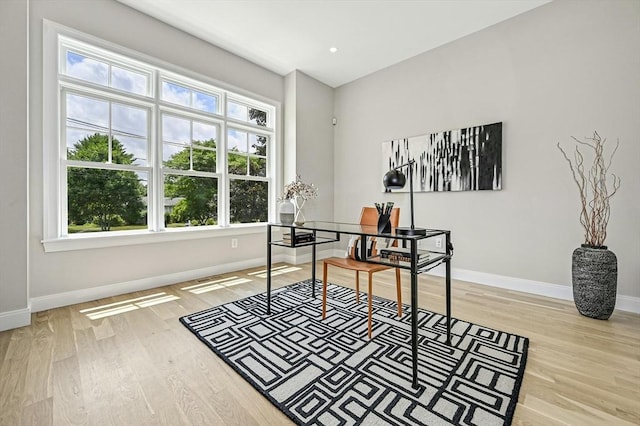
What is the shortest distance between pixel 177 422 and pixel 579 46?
434 centimetres

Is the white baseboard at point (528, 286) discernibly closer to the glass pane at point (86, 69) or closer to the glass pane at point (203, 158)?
the glass pane at point (203, 158)

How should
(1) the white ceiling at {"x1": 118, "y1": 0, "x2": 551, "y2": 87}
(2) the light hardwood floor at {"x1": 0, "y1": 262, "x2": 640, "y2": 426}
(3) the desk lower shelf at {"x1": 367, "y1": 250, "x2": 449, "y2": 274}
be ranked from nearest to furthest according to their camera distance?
(2) the light hardwood floor at {"x1": 0, "y1": 262, "x2": 640, "y2": 426} → (3) the desk lower shelf at {"x1": 367, "y1": 250, "x2": 449, "y2": 274} → (1) the white ceiling at {"x1": 118, "y1": 0, "x2": 551, "y2": 87}

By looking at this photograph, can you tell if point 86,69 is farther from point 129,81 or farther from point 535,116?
point 535,116

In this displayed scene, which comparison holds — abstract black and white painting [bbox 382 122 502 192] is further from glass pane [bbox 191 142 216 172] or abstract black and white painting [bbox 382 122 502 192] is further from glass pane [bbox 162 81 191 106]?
glass pane [bbox 162 81 191 106]

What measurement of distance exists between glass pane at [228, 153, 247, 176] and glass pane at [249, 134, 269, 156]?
0.21 m

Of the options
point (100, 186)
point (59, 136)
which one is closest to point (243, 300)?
point (100, 186)

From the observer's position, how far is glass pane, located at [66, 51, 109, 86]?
2680 mm

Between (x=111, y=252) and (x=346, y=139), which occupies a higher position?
(x=346, y=139)

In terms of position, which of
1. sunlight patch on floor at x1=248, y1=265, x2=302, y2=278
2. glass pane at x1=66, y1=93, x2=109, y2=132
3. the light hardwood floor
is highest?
glass pane at x1=66, y1=93, x2=109, y2=132

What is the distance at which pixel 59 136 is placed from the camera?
258 cm

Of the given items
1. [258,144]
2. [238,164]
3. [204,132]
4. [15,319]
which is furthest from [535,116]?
[15,319]

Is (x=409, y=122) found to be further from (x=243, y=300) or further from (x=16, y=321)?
(x=16, y=321)

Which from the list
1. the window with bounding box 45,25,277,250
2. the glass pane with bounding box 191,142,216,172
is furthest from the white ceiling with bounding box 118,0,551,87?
the glass pane with bounding box 191,142,216,172

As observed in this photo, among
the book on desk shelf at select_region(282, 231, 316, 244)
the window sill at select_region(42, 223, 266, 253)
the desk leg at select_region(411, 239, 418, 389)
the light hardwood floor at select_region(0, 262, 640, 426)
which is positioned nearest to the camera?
the light hardwood floor at select_region(0, 262, 640, 426)
